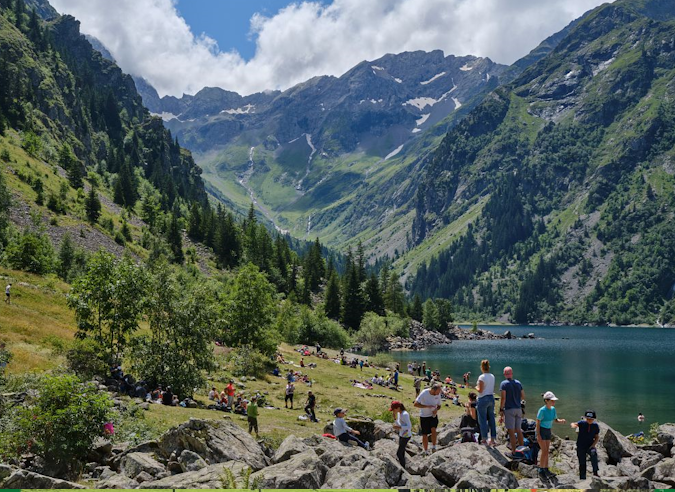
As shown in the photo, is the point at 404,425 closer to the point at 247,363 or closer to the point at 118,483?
the point at 118,483

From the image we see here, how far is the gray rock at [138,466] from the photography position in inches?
648

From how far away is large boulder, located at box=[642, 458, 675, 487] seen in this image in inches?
637

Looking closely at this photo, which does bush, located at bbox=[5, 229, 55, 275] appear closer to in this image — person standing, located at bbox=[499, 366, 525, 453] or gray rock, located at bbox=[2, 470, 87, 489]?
gray rock, located at bbox=[2, 470, 87, 489]

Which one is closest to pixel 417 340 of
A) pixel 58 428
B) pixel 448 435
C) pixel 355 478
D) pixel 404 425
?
pixel 448 435

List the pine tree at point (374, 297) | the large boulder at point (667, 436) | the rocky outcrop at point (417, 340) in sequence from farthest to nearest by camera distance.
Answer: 1. the pine tree at point (374, 297)
2. the rocky outcrop at point (417, 340)
3. the large boulder at point (667, 436)

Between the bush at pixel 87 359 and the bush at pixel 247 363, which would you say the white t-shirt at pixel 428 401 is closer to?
the bush at pixel 87 359

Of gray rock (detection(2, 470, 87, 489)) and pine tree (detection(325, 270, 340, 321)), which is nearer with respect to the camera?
gray rock (detection(2, 470, 87, 489))

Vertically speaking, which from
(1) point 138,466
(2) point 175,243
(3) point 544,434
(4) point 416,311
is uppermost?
(2) point 175,243

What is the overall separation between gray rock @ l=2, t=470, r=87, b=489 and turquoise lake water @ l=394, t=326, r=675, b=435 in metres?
47.1

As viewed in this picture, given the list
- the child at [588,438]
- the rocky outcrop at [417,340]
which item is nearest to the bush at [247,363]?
the child at [588,438]

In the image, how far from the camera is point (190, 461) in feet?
55.2

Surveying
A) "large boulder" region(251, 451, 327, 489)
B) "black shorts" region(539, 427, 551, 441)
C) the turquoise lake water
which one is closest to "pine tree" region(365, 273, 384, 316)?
the turquoise lake water

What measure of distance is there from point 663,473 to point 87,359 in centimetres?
3434

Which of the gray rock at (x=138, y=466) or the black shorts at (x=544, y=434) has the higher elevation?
the black shorts at (x=544, y=434)
